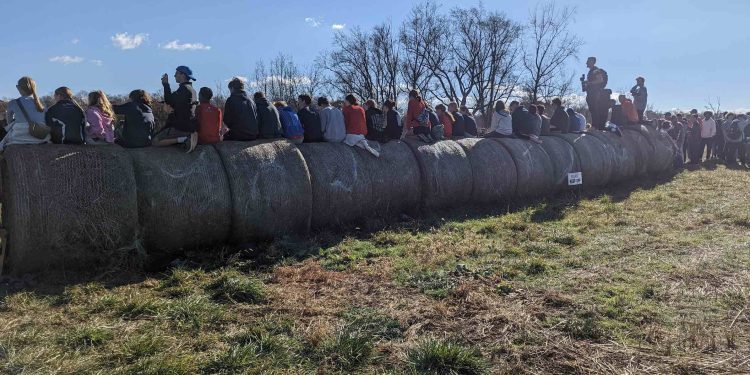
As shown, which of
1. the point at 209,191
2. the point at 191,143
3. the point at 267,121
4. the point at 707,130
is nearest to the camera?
the point at 209,191

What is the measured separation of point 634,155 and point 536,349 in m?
14.0

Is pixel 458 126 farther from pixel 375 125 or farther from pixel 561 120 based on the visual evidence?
pixel 561 120

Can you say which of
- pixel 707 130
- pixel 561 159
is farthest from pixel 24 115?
pixel 707 130

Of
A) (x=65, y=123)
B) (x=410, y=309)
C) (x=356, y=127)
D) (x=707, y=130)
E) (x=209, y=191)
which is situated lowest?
(x=410, y=309)

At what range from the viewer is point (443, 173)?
434 inches

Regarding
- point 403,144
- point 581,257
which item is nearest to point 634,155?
point 403,144

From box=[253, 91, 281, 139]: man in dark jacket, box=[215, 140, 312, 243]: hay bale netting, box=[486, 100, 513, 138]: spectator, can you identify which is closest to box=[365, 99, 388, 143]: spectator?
box=[253, 91, 281, 139]: man in dark jacket

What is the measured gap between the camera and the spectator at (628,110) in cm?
1797

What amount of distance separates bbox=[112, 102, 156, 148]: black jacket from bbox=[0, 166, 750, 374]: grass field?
2.01m

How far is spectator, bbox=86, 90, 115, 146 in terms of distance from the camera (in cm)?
837

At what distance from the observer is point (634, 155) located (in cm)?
1666

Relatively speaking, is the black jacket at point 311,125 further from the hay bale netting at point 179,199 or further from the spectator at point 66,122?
the spectator at point 66,122

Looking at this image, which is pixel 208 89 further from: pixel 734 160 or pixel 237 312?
pixel 734 160

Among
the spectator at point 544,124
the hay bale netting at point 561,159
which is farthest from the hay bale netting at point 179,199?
the spectator at point 544,124
